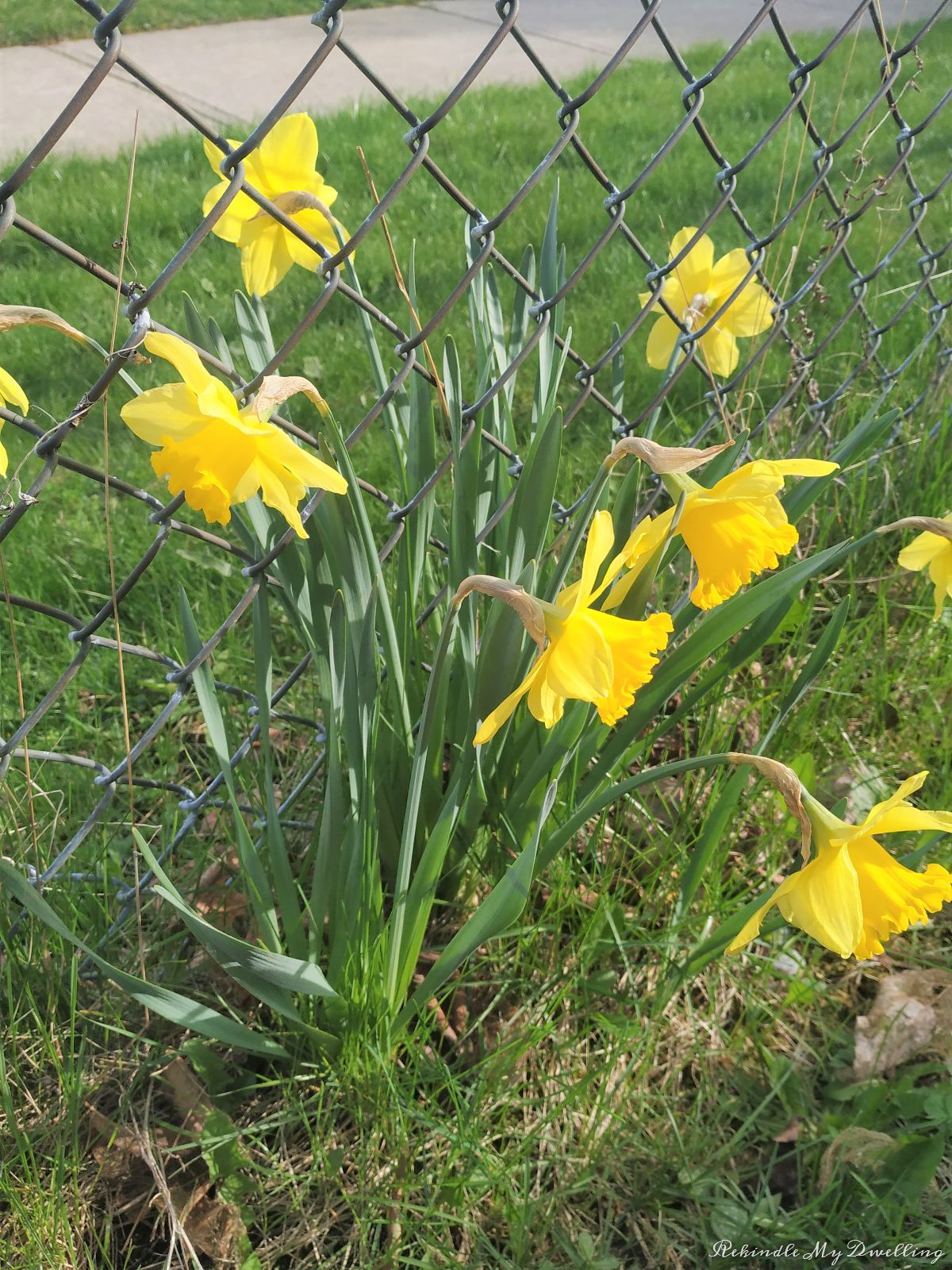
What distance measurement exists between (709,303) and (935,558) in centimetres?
57

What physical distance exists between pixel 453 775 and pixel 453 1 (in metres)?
7.95

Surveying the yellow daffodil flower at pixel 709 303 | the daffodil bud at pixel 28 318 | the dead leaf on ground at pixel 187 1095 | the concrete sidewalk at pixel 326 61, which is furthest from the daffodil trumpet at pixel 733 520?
the concrete sidewalk at pixel 326 61

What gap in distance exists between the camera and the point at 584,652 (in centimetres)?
99

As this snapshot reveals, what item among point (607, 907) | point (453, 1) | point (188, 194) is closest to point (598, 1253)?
point (607, 907)

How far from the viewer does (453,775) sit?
135 centimetres

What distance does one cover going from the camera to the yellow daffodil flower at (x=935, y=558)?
149cm

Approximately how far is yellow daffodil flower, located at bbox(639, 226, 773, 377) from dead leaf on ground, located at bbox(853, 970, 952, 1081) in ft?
3.45

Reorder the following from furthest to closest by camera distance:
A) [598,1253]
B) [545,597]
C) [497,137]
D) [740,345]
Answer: [497,137] < [740,345] < [545,597] < [598,1253]

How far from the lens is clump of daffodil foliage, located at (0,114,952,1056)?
1004 millimetres

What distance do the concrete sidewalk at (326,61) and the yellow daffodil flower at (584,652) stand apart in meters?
4.14

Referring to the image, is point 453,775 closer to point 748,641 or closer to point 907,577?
point 748,641

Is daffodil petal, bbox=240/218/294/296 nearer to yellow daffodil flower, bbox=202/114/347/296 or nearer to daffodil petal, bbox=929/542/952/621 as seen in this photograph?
yellow daffodil flower, bbox=202/114/347/296

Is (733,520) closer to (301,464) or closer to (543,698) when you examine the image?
(543,698)

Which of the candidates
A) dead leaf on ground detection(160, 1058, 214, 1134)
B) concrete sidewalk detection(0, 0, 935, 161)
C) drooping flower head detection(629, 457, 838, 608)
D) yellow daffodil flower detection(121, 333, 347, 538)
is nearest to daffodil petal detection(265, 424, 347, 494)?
yellow daffodil flower detection(121, 333, 347, 538)
